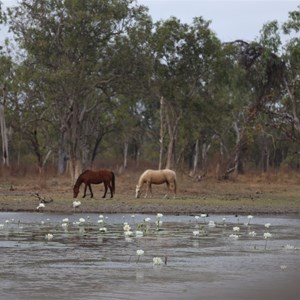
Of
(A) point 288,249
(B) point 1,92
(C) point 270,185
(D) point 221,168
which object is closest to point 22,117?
(B) point 1,92

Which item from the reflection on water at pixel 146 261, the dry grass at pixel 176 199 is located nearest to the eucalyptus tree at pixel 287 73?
the dry grass at pixel 176 199

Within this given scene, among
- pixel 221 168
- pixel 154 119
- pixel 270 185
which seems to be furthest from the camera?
pixel 154 119

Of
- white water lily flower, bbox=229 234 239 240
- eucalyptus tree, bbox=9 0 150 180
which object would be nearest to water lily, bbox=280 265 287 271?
white water lily flower, bbox=229 234 239 240

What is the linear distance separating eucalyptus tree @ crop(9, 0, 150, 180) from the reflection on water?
2292 cm

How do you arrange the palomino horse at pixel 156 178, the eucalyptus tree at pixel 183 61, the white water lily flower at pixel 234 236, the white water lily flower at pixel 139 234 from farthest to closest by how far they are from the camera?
1. the eucalyptus tree at pixel 183 61
2. the palomino horse at pixel 156 178
3. the white water lily flower at pixel 234 236
4. the white water lily flower at pixel 139 234

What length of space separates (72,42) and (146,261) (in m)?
31.8

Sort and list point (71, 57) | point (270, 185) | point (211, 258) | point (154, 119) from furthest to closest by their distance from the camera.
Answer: point (154, 119) < point (270, 185) < point (71, 57) < point (211, 258)

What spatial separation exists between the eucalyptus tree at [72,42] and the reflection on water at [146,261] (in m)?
22.9

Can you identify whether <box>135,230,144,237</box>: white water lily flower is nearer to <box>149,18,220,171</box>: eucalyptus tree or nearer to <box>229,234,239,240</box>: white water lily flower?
<box>229,234,239,240</box>: white water lily flower

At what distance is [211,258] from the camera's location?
16.4 meters

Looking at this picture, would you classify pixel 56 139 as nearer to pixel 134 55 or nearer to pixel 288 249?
pixel 134 55

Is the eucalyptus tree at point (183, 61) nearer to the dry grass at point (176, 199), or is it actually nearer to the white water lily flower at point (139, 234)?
the dry grass at point (176, 199)

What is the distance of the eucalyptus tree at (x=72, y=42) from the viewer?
46219 millimetres

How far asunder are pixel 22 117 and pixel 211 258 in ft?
173
